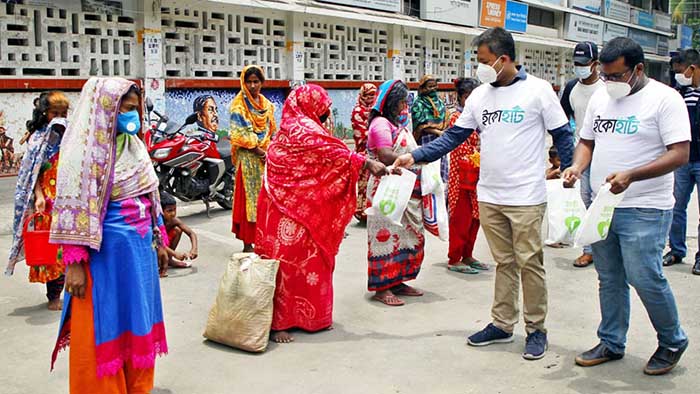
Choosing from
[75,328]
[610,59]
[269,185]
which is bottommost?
[75,328]

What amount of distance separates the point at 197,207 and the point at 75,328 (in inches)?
243

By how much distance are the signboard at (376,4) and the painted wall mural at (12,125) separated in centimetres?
700

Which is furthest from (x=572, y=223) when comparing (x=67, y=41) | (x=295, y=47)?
(x=295, y=47)

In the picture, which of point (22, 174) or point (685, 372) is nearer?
point (685, 372)

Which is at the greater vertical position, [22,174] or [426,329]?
[22,174]

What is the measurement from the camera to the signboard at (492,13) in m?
21.1

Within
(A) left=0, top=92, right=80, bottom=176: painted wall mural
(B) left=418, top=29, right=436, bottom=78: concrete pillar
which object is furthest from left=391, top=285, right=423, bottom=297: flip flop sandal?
(B) left=418, top=29, right=436, bottom=78: concrete pillar

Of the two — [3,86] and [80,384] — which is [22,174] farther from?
[3,86]

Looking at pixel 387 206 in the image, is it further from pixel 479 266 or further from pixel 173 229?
pixel 173 229

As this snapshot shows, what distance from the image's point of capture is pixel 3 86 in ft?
31.9

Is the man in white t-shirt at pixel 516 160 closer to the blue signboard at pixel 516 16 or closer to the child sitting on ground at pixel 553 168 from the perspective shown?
the child sitting on ground at pixel 553 168

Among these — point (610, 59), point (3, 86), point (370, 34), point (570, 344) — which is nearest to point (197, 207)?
point (3, 86)

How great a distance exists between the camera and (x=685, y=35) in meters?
39.5

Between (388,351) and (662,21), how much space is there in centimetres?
3590
